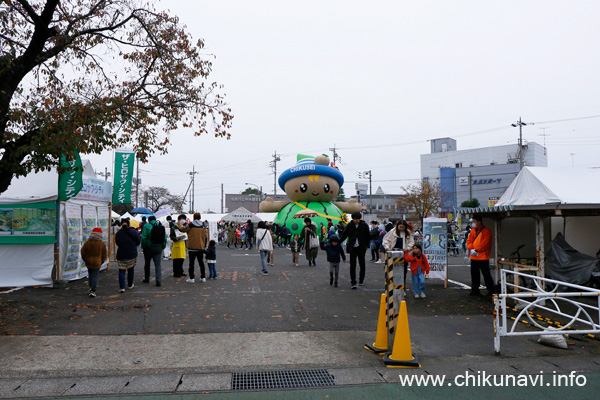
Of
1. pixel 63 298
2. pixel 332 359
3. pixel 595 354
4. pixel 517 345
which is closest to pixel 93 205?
pixel 63 298

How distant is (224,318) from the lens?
23.2 feet

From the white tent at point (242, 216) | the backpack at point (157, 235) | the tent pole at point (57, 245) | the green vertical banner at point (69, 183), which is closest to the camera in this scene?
the green vertical banner at point (69, 183)

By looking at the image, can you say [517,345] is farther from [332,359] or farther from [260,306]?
[260,306]

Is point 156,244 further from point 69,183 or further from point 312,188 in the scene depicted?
point 312,188

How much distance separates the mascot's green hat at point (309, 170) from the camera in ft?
73.7

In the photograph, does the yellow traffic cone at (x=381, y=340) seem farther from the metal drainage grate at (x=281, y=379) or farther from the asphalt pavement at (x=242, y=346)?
the metal drainage grate at (x=281, y=379)

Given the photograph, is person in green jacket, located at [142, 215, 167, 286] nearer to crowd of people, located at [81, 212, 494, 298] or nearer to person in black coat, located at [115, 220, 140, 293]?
crowd of people, located at [81, 212, 494, 298]

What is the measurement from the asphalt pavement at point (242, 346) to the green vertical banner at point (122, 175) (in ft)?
20.1

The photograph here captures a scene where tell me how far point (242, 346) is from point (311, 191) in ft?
56.8

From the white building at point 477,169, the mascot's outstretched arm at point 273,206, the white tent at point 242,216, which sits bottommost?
the white tent at point 242,216

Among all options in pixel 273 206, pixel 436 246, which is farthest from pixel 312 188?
pixel 436 246

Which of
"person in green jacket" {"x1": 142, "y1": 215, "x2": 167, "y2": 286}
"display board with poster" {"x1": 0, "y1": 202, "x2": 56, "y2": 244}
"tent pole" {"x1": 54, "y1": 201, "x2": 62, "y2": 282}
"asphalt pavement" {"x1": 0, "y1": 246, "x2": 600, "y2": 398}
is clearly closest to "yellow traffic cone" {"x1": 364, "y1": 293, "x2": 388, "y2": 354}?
"asphalt pavement" {"x1": 0, "y1": 246, "x2": 600, "y2": 398}

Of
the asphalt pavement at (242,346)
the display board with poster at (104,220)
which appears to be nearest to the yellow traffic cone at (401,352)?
the asphalt pavement at (242,346)

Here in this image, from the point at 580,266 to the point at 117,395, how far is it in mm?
8603
